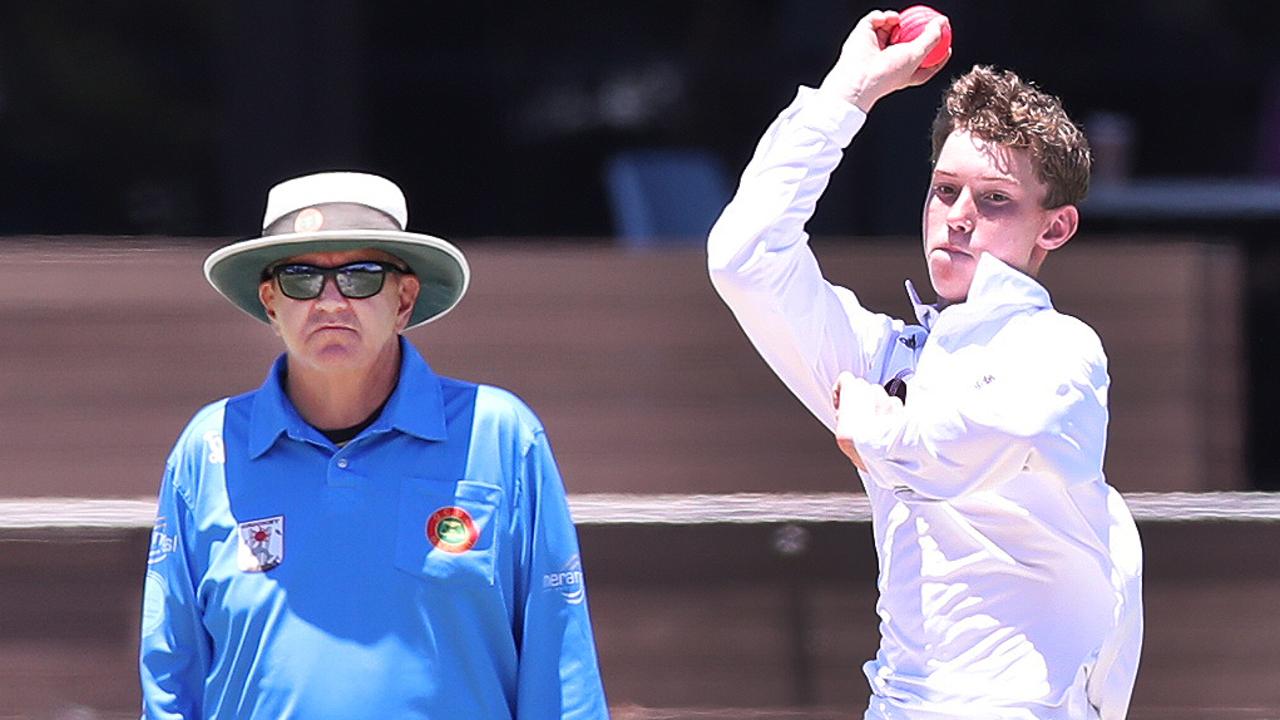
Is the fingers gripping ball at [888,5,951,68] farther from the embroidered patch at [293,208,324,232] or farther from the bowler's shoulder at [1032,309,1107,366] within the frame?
the embroidered patch at [293,208,324,232]

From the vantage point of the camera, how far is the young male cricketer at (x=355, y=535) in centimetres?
277

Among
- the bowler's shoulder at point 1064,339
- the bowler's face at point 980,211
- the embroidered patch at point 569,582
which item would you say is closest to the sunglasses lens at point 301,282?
the embroidered patch at point 569,582

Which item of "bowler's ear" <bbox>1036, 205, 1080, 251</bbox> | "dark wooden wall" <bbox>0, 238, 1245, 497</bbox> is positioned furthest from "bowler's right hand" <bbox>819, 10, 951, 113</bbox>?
"dark wooden wall" <bbox>0, 238, 1245, 497</bbox>

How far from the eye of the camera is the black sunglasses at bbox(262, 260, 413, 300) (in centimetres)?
285

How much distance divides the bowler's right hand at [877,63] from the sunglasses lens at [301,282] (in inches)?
29.4

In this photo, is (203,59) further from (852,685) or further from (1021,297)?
(1021,297)

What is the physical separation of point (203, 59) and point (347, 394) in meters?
4.85

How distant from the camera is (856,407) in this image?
8.32 feet

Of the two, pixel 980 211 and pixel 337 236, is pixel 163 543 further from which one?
pixel 980 211

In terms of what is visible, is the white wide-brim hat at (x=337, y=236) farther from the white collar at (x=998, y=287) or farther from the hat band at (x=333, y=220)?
the white collar at (x=998, y=287)

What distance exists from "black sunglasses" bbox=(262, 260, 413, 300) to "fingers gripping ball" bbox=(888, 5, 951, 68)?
2.56 feet

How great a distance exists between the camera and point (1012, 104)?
2.66 meters

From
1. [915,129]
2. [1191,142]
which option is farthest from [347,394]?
[1191,142]

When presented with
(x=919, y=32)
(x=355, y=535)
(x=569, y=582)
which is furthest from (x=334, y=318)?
(x=919, y=32)
